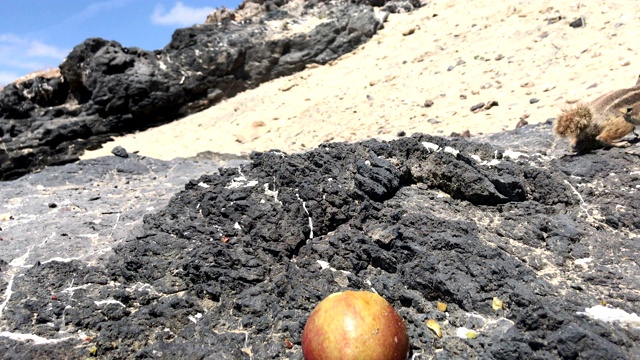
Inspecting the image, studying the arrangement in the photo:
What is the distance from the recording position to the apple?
2359mm

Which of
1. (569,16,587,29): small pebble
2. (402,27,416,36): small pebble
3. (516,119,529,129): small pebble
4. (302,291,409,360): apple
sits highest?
(402,27,416,36): small pebble

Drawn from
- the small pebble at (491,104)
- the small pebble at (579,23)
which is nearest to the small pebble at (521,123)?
the small pebble at (491,104)

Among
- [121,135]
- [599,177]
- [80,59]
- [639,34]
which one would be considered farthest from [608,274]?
[80,59]

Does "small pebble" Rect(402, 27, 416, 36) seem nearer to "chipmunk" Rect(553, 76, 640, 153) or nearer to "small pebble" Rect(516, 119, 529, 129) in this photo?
"small pebble" Rect(516, 119, 529, 129)

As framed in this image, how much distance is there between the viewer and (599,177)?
3.89 m

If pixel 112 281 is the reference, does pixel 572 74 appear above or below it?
below

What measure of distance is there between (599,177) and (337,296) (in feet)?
8.16

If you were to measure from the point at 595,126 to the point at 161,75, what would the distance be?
10.9 meters

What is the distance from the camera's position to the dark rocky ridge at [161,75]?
12656 millimetres

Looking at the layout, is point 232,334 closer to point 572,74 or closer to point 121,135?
point 572,74

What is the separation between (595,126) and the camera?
4207mm

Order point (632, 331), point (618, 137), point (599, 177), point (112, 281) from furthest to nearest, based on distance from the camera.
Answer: point (618, 137), point (599, 177), point (112, 281), point (632, 331)

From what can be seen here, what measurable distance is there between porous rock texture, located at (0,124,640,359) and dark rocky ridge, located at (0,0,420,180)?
29.5ft

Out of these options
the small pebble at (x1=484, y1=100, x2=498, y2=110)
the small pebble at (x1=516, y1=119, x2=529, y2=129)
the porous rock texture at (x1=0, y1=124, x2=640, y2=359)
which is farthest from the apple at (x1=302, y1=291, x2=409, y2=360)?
the small pebble at (x1=484, y1=100, x2=498, y2=110)
